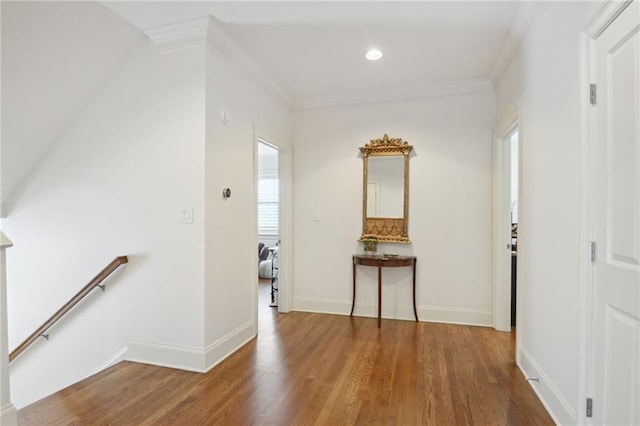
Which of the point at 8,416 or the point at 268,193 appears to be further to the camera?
the point at 268,193

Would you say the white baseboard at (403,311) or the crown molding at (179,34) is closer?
the crown molding at (179,34)

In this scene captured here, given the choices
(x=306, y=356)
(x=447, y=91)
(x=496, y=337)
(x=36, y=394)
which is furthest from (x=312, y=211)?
(x=36, y=394)

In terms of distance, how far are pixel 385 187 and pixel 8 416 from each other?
3512mm

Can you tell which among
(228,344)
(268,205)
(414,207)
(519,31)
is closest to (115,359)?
(228,344)

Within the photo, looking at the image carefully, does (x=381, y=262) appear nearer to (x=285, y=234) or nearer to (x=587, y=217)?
Answer: (x=285, y=234)

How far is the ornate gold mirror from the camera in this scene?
3.79 m

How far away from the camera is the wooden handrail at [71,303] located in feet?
8.73

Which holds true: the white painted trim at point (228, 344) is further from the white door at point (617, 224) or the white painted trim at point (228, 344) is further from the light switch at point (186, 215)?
the white door at point (617, 224)

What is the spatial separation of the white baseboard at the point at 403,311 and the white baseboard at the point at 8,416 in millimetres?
2750

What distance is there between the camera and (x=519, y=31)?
245 centimetres

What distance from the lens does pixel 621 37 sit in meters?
1.33

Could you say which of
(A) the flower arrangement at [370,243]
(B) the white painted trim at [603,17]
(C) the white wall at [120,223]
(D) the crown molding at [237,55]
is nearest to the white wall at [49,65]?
(C) the white wall at [120,223]

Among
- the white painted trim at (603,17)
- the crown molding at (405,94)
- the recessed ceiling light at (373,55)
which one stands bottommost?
the white painted trim at (603,17)

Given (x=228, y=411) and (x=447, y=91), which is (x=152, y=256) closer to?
(x=228, y=411)
